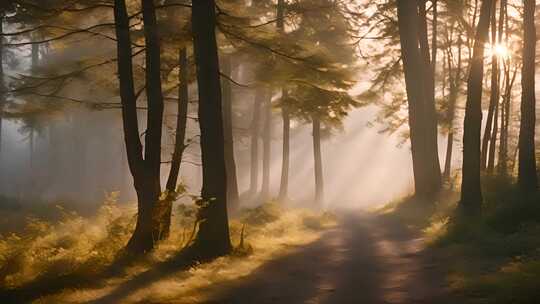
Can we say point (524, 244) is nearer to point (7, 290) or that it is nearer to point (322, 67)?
point (322, 67)

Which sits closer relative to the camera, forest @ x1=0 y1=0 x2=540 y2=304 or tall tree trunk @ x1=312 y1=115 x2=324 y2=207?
forest @ x1=0 y1=0 x2=540 y2=304

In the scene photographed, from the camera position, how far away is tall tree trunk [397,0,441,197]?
20156 mm

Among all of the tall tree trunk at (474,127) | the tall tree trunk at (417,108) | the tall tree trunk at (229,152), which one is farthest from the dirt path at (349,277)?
the tall tree trunk at (417,108)

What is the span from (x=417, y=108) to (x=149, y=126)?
12.2m

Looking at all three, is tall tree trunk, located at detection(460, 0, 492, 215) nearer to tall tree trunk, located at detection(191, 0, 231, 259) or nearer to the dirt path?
the dirt path

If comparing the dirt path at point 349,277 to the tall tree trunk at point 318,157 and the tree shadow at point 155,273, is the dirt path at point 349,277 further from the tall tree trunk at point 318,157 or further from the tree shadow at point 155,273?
the tall tree trunk at point 318,157

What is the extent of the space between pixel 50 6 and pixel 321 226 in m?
11.6

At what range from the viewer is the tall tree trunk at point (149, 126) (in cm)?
1134

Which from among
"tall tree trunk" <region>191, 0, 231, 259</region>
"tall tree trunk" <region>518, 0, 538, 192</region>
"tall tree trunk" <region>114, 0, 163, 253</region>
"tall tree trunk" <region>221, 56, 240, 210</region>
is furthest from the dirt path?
"tall tree trunk" <region>221, 56, 240, 210</region>

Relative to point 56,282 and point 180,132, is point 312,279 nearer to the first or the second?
point 56,282

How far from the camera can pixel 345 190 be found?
76375mm

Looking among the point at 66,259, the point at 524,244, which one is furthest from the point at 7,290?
the point at 524,244

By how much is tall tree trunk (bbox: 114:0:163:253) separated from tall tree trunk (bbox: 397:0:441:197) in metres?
11.6

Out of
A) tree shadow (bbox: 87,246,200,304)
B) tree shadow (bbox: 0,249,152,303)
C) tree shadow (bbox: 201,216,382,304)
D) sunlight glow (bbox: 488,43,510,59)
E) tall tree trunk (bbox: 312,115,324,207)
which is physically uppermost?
sunlight glow (bbox: 488,43,510,59)
